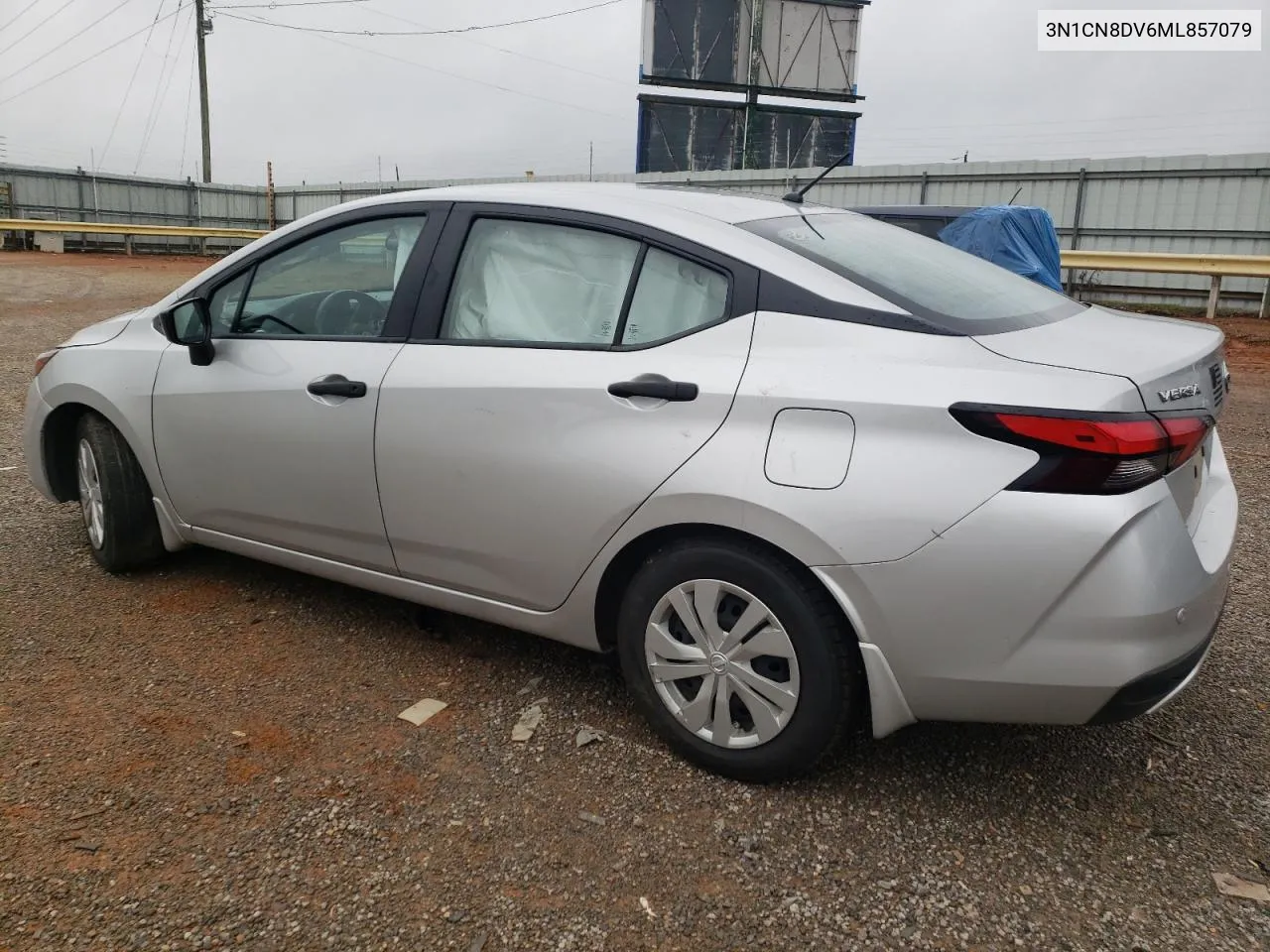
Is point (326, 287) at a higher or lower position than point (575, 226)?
lower

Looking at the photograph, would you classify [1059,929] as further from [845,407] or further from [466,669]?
[466,669]

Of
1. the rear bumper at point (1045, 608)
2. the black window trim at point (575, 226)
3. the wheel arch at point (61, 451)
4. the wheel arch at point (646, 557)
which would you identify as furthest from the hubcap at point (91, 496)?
the rear bumper at point (1045, 608)

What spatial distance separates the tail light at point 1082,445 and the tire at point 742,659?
567 millimetres

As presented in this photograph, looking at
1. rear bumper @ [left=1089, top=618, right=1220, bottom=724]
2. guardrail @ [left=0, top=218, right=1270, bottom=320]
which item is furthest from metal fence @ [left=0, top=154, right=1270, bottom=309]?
rear bumper @ [left=1089, top=618, right=1220, bottom=724]

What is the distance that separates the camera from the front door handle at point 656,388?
2.57 meters

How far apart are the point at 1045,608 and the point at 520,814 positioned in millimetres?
1366

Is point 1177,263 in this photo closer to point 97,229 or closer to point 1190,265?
point 1190,265

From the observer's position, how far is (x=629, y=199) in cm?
301

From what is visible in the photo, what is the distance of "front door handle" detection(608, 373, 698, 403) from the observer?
2.57 meters

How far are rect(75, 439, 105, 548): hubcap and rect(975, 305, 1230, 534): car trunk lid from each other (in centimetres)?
339

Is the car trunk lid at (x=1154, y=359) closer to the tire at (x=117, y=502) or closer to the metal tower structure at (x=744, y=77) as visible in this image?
the tire at (x=117, y=502)

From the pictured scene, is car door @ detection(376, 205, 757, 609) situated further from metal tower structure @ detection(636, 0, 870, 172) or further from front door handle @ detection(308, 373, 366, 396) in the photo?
metal tower structure @ detection(636, 0, 870, 172)

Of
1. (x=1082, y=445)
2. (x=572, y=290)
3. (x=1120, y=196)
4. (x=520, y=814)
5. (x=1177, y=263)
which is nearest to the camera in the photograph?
(x=1082, y=445)

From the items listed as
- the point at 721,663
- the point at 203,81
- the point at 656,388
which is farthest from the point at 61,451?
the point at 203,81
